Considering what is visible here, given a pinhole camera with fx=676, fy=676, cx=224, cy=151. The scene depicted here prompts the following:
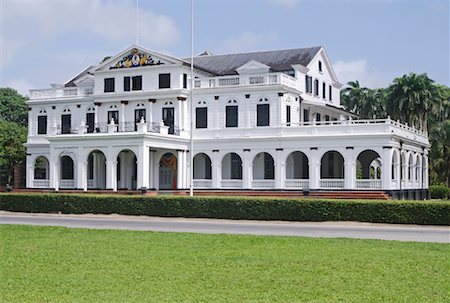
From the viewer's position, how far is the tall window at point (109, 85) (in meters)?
57.8

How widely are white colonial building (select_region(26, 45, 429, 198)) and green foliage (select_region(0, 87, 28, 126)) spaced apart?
113ft

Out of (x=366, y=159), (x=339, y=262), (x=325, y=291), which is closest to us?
(x=325, y=291)

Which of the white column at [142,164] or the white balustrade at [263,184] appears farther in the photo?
the white balustrade at [263,184]

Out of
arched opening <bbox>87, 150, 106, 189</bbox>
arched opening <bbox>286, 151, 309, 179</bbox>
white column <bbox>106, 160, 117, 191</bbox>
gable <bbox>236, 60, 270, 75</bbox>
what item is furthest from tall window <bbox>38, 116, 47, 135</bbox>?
arched opening <bbox>286, 151, 309, 179</bbox>

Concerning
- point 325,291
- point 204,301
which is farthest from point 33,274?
point 325,291

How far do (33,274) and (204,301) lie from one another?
4650 millimetres

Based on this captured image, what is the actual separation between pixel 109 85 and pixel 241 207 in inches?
999

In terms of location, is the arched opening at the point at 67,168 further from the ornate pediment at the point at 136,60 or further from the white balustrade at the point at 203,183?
the white balustrade at the point at 203,183

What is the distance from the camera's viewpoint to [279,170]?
51.6 metres

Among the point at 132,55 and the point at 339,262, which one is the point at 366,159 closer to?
the point at 132,55

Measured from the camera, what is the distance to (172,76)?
5519 cm

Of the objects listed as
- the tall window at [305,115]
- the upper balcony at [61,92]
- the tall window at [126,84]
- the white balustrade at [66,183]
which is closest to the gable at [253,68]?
the tall window at [305,115]

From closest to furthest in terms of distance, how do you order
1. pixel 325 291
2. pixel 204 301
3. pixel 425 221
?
pixel 204 301
pixel 325 291
pixel 425 221

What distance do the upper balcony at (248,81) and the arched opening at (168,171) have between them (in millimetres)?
6480
